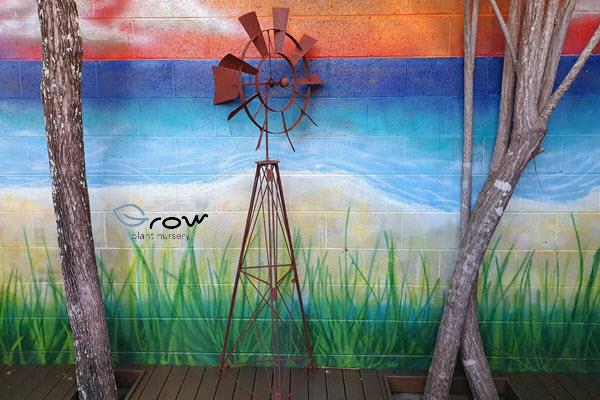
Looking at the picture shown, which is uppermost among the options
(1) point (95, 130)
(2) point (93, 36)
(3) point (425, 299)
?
(2) point (93, 36)

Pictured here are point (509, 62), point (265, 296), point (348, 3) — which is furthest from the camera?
point (265, 296)

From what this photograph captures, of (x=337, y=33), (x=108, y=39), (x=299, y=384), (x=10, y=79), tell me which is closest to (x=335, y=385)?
(x=299, y=384)

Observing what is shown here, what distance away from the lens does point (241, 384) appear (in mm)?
2986

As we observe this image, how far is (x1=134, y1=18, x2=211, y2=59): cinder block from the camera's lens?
2.96 meters

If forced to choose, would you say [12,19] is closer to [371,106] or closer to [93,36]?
[93,36]

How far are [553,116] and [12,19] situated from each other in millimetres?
3071

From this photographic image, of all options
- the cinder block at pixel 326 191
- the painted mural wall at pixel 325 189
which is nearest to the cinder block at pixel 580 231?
the painted mural wall at pixel 325 189

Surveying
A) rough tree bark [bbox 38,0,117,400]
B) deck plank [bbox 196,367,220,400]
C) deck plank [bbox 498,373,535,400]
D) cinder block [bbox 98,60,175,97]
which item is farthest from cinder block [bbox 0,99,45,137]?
deck plank [bbox 498,373,535,400]

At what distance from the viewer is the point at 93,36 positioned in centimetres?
298

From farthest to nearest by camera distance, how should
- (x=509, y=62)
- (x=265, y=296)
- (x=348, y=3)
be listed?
(x=265, y=296)
(x=348, y=3)
(x=509, y=62)

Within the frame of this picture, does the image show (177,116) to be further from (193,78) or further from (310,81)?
(310,81)

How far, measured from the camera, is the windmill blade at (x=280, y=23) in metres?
2.70

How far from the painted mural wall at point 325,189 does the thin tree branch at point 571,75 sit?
0.41m

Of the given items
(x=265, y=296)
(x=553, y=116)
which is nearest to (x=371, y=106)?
(x=553, y=116)
